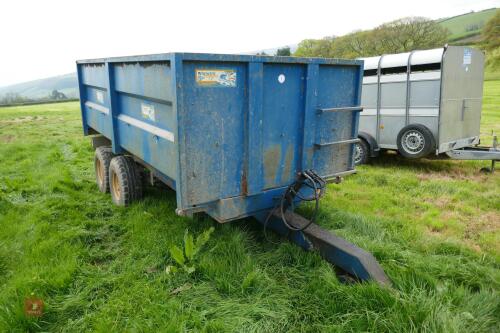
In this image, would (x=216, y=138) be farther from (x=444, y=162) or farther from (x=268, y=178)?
(x=444, y=162)

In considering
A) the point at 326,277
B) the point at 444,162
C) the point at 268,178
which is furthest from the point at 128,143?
the point at 444,162

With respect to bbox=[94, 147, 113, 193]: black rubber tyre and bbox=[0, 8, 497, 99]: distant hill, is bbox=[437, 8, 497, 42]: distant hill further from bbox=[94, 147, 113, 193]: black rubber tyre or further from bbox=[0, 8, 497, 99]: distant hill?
bbox=[94, 147, 113, 193]: black rubber tyre

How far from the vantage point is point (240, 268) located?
3.32m

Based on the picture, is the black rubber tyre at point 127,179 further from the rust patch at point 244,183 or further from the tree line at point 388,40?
the tree line at point 388,40

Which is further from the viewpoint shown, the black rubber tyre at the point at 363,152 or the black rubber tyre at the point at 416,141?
the black rubber tyre at the point at 363,152

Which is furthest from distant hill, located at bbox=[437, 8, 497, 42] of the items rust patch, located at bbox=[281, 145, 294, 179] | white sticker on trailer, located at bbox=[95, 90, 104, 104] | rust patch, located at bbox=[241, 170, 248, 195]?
rust patch, located at bbox=[241, 170, 248, 195]

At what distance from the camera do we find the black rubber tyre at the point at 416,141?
683 centimetres

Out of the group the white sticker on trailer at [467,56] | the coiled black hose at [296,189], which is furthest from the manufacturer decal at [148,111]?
the white sticker on trailer at [467,56]

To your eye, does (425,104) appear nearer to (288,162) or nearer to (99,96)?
(288,162)

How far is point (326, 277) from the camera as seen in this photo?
3.08m

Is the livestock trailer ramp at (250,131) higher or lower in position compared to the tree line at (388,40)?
lower

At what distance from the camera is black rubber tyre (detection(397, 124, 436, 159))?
6.83 meters

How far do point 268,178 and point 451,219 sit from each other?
2.72 meters

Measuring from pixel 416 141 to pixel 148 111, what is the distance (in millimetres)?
5175
